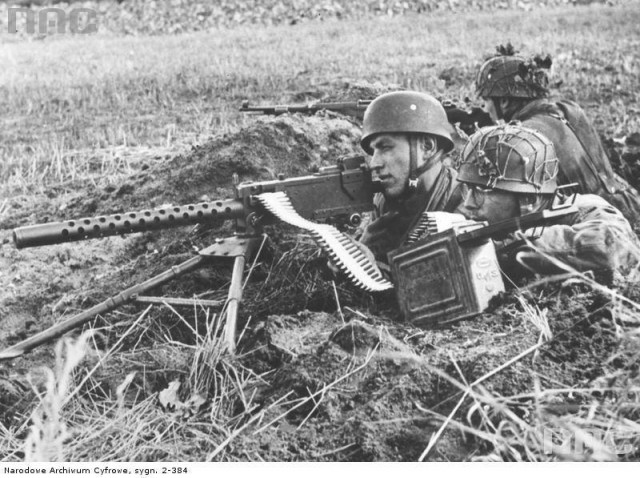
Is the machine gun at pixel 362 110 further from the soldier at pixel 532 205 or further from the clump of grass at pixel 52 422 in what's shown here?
the clump of grass at pixel 52 422

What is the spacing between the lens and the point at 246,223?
18.5ft

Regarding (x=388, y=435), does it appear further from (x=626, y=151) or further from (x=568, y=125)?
(x=626, y=151)

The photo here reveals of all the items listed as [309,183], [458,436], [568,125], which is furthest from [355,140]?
[458,436]

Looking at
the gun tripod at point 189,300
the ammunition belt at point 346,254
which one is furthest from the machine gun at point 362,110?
the ammunition belt at point 346,254

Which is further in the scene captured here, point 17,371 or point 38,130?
point 38,130

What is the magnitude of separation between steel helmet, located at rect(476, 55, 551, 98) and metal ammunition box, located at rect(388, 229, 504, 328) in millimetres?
3522

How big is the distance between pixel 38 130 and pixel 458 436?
8599mm

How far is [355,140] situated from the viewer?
27.3 feet

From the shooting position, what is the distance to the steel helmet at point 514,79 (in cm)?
756

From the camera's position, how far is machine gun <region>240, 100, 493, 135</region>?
311 inches

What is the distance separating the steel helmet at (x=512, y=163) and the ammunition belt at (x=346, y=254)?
0.71 meters

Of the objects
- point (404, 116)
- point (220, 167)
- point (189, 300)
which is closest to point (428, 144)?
point (404, 116)

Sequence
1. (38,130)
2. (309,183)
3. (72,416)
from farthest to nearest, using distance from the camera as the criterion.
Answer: (38,130)
(309,183)
(72,416)

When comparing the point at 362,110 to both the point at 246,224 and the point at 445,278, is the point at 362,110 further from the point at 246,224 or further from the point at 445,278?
the point at 445,278
